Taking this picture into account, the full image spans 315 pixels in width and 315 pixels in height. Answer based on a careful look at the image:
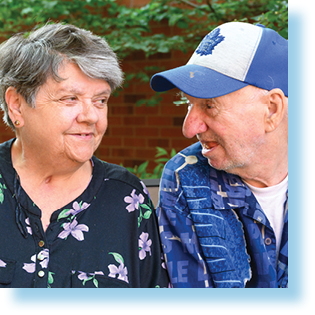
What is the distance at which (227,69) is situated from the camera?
177cm

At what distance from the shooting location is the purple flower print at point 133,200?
6.38ft

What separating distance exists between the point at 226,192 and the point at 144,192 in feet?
1.31

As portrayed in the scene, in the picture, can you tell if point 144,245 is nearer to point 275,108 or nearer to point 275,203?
point 275,203

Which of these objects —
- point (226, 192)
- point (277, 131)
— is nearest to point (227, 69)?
point (277, 131)

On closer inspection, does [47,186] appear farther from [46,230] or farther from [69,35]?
[69,35]

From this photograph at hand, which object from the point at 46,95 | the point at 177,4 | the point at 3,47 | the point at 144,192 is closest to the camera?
the point at 46,95

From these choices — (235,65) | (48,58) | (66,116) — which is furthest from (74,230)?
(235,65)

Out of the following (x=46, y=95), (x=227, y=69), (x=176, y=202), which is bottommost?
(x=176, y=202)

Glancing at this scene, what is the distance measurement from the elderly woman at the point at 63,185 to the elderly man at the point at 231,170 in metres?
0.16

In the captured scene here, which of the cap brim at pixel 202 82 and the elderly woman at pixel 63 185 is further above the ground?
the cap brim at pixel 202 82

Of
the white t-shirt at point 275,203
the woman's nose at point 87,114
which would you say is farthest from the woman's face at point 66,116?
the white t-shirt at point 275,203

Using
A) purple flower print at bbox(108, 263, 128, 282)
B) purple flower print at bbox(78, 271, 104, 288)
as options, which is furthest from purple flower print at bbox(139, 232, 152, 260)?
purple flower print at bbox(78, 271, 104, 288)

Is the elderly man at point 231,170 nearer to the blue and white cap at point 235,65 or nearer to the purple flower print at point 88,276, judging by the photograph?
the blue and white cap at point 235,65

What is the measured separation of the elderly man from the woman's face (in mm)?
347
